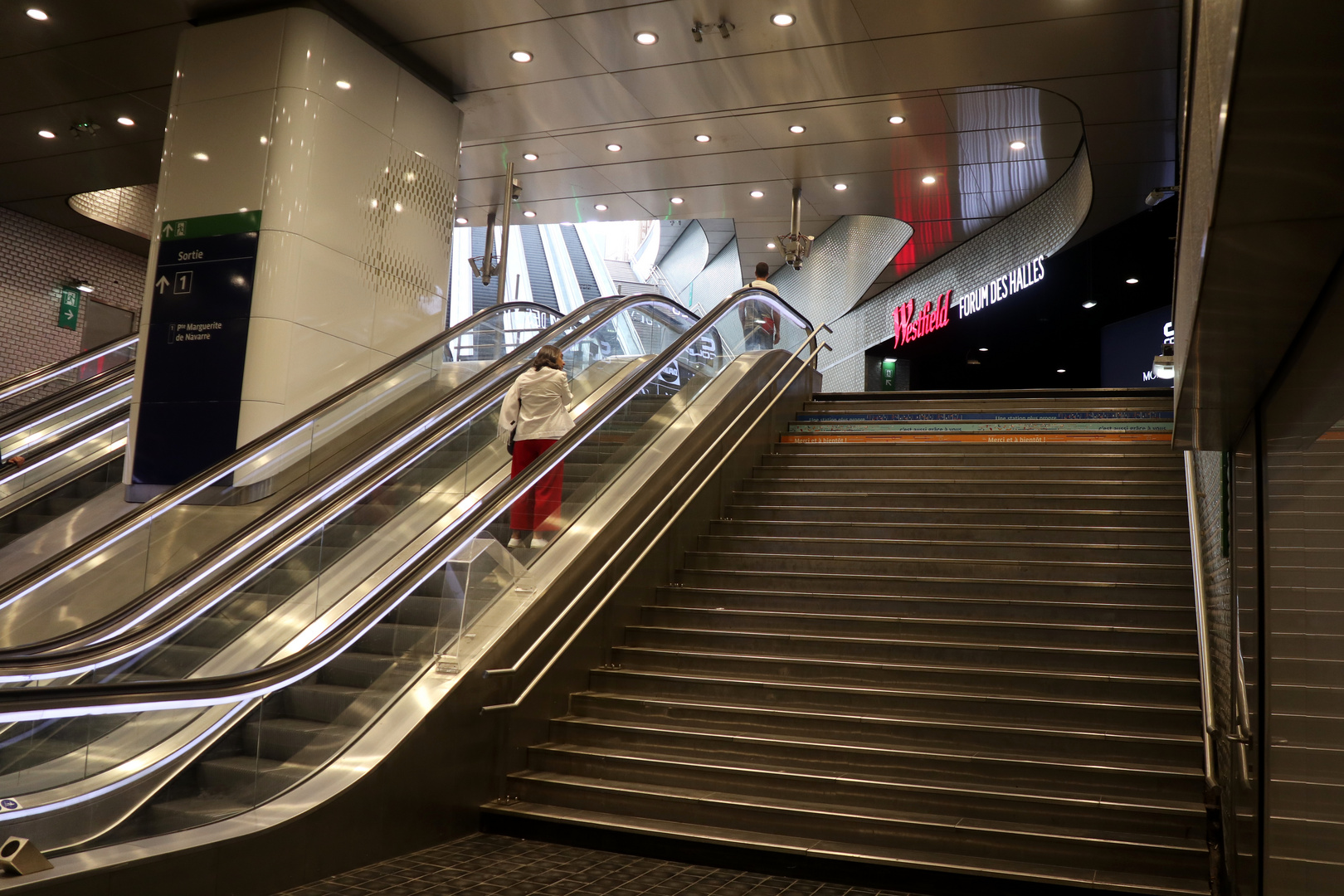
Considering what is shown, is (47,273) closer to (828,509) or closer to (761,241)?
(761,241)

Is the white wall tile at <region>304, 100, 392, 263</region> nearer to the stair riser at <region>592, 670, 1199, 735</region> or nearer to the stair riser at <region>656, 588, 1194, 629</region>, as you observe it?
the stair riser at <region>656, 588, 1194, 629</region>

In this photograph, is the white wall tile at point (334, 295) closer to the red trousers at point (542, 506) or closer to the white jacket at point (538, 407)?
the white jacket at point (538, 407)

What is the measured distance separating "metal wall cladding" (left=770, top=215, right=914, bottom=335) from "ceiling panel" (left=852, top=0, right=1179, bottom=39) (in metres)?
6.83

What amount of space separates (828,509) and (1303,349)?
547 centimetres

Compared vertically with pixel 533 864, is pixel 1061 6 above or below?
above

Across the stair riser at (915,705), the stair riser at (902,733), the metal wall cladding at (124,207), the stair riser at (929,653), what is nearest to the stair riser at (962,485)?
the stair riser at (929,653)

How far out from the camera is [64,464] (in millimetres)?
7957

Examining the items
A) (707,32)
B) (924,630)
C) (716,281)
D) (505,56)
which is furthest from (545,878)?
(716,281)

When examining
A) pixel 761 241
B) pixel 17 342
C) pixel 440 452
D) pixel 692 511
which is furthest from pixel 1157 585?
pixel 17 342

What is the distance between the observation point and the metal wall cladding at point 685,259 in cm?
2138

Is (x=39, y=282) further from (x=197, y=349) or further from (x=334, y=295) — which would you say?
(x=334, y=295)

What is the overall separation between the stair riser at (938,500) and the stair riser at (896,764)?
2.87 metres

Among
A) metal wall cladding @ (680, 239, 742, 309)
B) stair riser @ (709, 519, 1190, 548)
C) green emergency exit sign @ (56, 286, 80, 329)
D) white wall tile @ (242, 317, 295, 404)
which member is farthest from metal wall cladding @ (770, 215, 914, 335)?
green emergency exit sign @ (56, 286, 80, 329)

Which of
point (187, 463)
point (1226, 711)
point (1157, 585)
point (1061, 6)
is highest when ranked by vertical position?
point (1061, 6)
